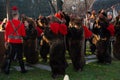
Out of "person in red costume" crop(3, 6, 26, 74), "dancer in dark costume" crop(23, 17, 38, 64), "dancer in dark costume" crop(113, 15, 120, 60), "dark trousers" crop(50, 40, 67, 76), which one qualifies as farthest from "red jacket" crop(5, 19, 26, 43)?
"dancer in dark costume" crop(113, 15, 120, 60)

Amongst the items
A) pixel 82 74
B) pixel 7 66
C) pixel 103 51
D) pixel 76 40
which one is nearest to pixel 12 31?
pixel 7 66

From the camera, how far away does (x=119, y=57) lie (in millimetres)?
13992

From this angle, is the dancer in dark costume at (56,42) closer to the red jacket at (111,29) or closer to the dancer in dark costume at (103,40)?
the dancer in dark costume at (103,40)

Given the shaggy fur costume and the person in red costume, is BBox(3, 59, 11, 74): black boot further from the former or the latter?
the shaggy fur costume

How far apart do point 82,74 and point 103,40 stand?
2223 millimetres

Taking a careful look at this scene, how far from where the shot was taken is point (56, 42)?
32.3 feet

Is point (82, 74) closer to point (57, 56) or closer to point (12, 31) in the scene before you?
point (57, 56)

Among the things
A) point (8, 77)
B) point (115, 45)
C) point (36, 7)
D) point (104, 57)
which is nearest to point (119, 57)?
point (115, 45)

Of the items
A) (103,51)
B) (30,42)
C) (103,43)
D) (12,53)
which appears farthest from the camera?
(103,51)

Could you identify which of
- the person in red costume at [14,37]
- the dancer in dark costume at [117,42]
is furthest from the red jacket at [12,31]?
the dancer in dark costume at [117,42]

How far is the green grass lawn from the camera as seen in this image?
1046 centimetres

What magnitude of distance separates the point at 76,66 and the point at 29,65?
2222 mm

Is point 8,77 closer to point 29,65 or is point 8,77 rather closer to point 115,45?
point 29,65

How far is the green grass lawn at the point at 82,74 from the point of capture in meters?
10.5
